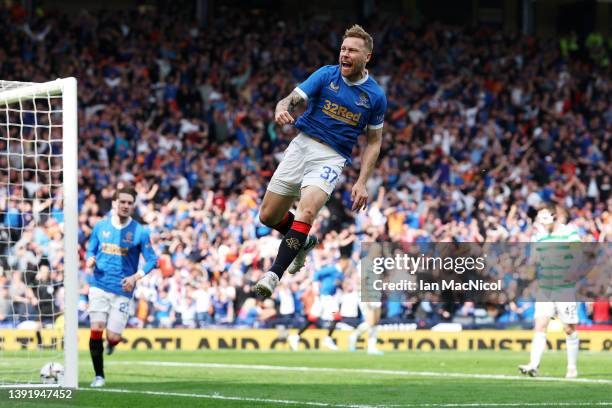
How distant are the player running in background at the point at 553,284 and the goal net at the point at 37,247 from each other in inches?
262

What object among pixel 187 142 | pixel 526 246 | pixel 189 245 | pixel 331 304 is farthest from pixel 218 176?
pixel 526 246

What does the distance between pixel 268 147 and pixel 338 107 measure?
18.4m

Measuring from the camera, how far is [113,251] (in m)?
14.5

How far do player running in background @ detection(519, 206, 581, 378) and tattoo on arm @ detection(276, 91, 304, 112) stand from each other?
6904mm

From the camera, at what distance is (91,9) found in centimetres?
3566

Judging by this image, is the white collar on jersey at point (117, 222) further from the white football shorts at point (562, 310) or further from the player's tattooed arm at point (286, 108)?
the white football shorts at point (562, 310)

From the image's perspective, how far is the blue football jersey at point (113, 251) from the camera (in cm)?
1453

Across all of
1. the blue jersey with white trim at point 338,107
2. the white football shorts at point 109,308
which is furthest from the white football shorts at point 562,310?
the blue jersey with white trim at point 338,107

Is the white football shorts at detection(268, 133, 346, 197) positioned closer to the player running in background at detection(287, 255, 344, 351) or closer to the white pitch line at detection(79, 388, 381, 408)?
the white pitch line at detection(79, 388, 381, 408)

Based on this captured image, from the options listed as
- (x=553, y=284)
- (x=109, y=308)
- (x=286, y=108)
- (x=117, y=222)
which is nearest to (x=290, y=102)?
(x=286, y=108)

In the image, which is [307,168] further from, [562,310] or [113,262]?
[562,310]

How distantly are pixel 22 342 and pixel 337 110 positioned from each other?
45.4ft

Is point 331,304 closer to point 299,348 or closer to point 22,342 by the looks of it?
point 299,348

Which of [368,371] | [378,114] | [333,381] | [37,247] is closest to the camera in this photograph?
[378,114]
